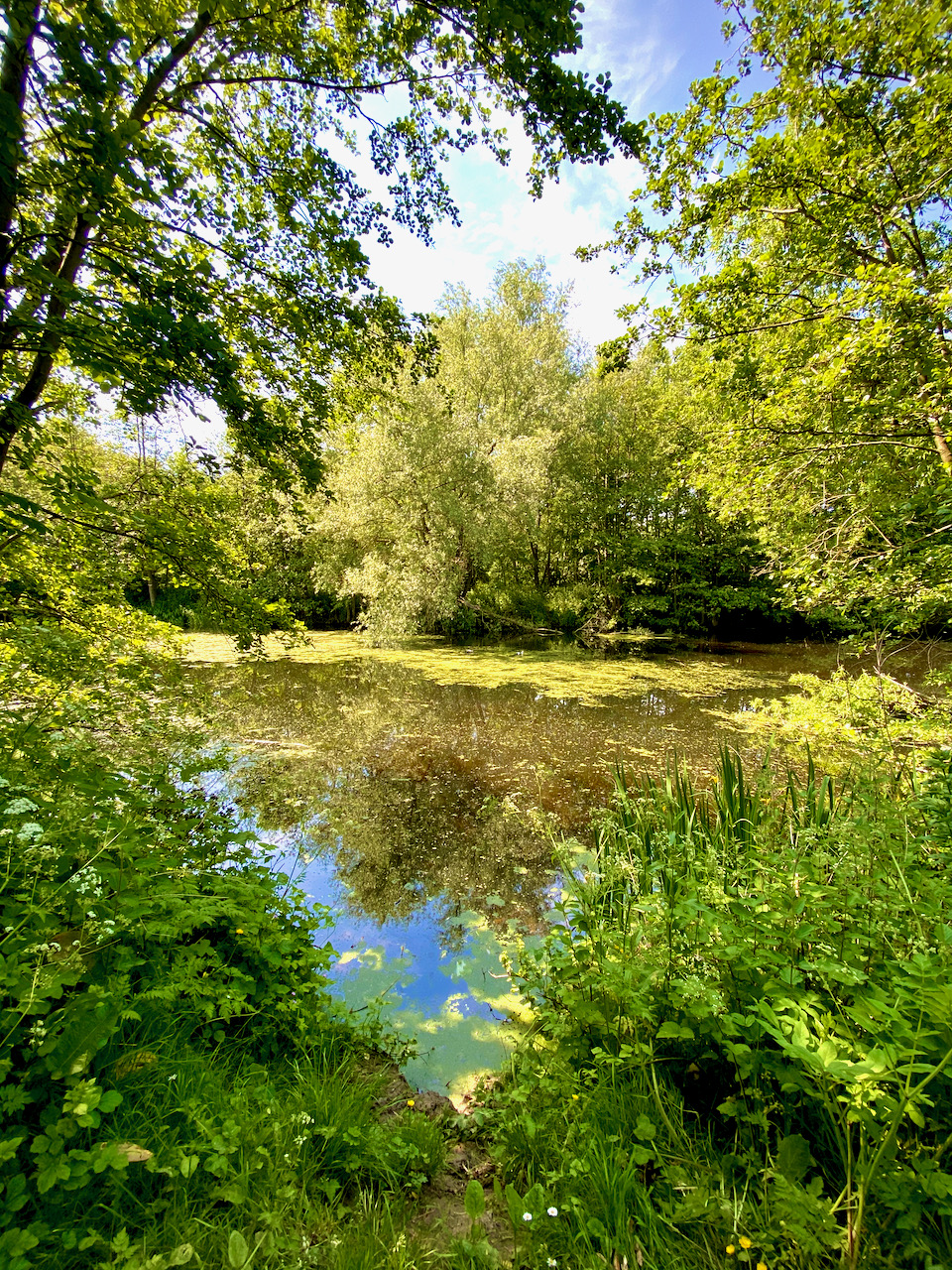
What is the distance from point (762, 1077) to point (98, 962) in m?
1.90

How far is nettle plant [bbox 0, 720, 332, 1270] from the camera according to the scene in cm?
98

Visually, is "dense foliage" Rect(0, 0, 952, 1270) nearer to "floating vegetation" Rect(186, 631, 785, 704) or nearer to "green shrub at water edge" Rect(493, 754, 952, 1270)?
"green shrub at water edge" Rect(493, 754, 952, 1270)

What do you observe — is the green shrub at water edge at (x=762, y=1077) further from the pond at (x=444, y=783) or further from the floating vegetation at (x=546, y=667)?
the floating vegetation at (x=546, y=667)

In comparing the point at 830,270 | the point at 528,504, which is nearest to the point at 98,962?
the point at 830,270

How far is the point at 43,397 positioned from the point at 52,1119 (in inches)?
162

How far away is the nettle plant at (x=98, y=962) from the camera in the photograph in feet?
3.20

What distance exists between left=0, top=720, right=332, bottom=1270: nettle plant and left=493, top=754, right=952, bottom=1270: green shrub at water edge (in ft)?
3.23

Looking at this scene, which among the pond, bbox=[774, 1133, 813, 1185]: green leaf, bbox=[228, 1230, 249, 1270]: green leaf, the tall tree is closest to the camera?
bbox=[228, 1230, 249, 1270]: green leaf

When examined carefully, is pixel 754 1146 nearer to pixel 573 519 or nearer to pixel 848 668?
pixel 848 668

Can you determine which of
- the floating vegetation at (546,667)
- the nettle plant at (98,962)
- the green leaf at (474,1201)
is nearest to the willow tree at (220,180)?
the nettle plant at (98,962)

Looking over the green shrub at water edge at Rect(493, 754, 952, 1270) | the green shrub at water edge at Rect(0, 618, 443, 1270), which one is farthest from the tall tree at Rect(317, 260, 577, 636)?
the green shrub at water edge at Rect(493, 754, 952, 1270)

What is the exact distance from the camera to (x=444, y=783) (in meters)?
5.30

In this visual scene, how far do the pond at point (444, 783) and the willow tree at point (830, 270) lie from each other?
282 centimetres

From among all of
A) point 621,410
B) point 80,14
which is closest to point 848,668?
point 621,410
